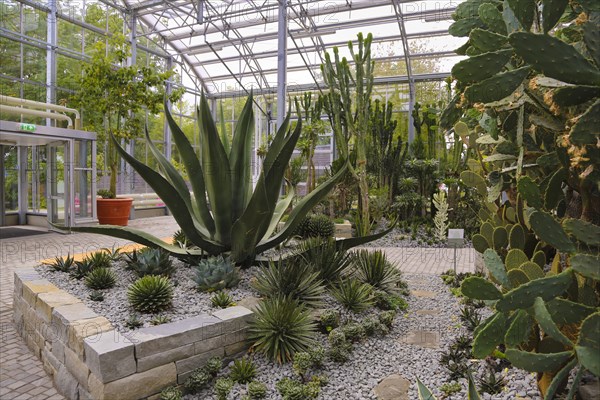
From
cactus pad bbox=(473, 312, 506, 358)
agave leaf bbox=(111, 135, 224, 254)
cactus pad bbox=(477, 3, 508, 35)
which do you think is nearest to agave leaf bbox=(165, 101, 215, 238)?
agave leaf bbox=(111, 135, 224, 254)

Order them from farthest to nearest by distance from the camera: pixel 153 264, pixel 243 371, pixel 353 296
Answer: pixel 153 264
pixel 353 296
pixel 243 371

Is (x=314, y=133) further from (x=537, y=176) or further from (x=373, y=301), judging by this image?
(x=537, y=176)

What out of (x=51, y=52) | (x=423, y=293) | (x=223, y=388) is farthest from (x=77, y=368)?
(x=51, y=52)

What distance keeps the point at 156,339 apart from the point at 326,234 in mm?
4450

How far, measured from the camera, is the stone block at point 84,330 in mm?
Answer: 2350

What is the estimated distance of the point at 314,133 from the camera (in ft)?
35.0

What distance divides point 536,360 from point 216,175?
280 centimetres

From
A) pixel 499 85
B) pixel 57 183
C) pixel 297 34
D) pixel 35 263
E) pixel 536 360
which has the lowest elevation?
pixel 35 263

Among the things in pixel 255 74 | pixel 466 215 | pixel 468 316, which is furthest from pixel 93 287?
pixel 255 74

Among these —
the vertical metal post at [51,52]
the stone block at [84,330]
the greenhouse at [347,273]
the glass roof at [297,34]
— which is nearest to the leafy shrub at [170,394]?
the greenhouse at [347,273]

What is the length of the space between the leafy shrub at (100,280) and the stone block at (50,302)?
0.19 m

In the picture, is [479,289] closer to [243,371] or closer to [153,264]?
[243,371]

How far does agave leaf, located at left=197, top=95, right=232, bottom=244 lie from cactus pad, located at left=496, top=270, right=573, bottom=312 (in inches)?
104

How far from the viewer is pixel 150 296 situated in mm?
2807
